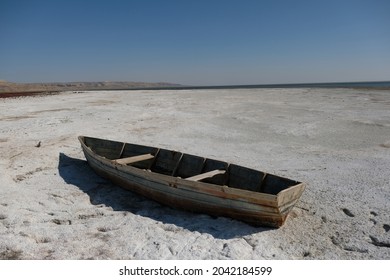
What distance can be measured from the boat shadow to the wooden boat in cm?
14

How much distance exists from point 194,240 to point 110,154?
210 inches

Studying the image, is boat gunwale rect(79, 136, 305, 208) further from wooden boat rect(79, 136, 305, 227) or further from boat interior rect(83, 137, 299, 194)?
boat interior rect(83, 137, 299, 194)

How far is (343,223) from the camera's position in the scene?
6.16 metres

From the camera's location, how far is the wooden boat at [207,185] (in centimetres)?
572

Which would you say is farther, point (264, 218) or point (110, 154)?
point (110, 154)

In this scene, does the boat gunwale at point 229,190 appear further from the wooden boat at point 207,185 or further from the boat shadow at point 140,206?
the boat shadow at point 140,206

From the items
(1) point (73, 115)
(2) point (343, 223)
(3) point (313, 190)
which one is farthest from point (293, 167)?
(1) point (73, 115)

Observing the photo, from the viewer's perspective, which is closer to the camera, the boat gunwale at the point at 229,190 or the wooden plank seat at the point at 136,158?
the boat gunwale at the point at 229,190

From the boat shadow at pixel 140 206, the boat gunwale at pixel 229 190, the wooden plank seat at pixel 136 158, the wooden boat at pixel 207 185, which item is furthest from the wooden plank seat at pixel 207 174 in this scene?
the wooden plank seat at pixel 136 158

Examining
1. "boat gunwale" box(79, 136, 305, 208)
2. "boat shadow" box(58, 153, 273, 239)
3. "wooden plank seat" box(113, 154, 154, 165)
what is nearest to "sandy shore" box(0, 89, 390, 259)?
"boat shadow" box(58, 153, 273, 239)

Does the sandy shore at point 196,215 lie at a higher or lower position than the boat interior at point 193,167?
lower

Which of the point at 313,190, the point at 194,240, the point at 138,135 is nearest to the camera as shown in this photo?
the point at 194,240

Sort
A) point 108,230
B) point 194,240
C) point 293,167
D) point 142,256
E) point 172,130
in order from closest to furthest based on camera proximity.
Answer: point 142,256 → point 194,240 → point 108,230 → point 293,167 → point 172,130
